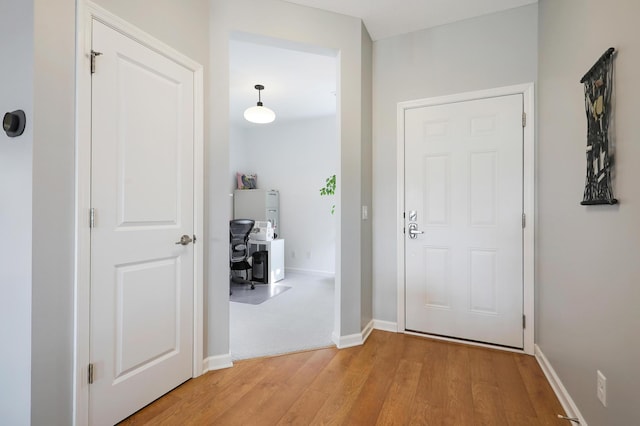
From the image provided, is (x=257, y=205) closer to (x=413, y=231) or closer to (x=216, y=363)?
(x=413, y=231)

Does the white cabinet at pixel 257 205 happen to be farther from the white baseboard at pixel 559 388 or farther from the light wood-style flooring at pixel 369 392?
the white baseboard at pixel 559 388

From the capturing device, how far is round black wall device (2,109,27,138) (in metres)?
1.23

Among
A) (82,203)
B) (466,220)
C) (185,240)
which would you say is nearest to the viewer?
(82,203)

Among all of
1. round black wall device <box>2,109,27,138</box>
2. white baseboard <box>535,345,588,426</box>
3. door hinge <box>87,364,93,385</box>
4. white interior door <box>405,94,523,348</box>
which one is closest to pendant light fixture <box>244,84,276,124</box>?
white interior door <box>405,94,523,348</box>

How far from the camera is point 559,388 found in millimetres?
1777

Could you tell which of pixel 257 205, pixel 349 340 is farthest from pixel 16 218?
pixel 257 205

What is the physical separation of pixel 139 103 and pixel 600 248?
2448 millimetres

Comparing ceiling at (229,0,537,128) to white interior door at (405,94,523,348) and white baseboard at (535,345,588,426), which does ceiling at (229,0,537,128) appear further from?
white baseboard at (535,345,588,426)

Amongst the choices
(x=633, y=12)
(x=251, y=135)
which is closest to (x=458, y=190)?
(x=633, y=12)

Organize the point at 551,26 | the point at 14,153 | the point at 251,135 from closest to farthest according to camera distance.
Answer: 1. the point at 14,153
2. the point at 551,26
3. the point at 251,135

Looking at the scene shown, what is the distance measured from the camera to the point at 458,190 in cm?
255

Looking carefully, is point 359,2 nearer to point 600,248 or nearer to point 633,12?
point 633,12

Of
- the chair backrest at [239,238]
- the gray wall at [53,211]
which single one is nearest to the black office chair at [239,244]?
the chair backrest at [239,238]

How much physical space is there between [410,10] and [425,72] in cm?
51
